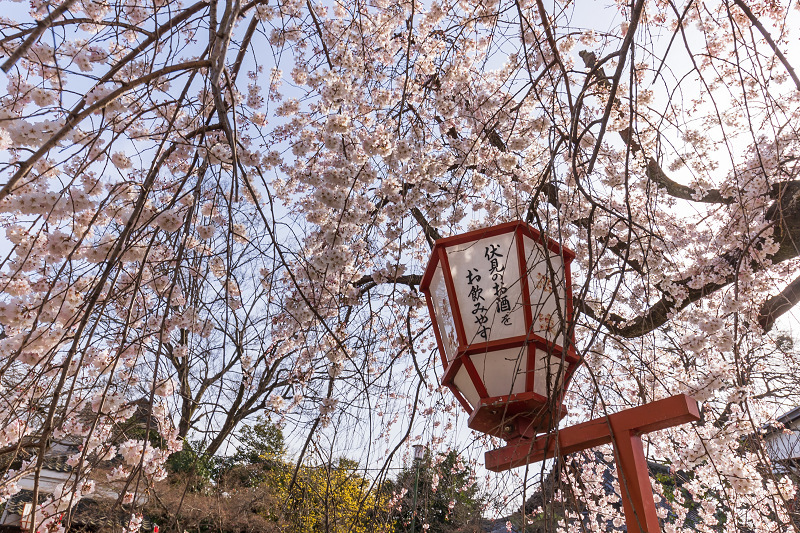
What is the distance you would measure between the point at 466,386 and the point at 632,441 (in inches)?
17.0

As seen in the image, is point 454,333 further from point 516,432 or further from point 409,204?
point 409,204

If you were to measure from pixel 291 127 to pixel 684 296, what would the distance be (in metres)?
2.44

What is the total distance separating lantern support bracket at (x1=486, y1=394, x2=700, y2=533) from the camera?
1251mm

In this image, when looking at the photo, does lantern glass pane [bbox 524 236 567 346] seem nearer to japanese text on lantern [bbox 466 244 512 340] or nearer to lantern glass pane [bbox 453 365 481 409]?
japanese text on lantern [bbox 466 244 512 340]

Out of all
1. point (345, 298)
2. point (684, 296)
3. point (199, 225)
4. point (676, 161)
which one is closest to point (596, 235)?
point (684, 296)

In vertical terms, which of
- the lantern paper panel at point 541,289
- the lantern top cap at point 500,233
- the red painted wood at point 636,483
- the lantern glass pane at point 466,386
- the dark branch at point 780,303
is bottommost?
the red painted wood at point 636,483

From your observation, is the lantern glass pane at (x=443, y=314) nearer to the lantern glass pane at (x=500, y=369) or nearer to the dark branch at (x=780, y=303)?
the lantern glass pane at (x=500, y=369)

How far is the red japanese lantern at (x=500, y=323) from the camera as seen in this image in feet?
4.31

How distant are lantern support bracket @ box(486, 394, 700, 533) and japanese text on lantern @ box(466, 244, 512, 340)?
0.96 ft

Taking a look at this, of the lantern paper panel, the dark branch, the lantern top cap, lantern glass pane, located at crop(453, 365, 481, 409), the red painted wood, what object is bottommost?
the red painted wood

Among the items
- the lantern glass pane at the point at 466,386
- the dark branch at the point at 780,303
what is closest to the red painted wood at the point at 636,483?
the lantern glass pane at the point at 466,386

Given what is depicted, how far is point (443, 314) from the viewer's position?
155 cm

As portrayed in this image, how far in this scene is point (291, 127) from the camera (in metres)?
2.99

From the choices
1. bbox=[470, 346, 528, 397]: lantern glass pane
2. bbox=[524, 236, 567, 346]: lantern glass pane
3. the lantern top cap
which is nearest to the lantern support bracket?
bbox=[470, 346, 528, 397]: lantern glass pane
